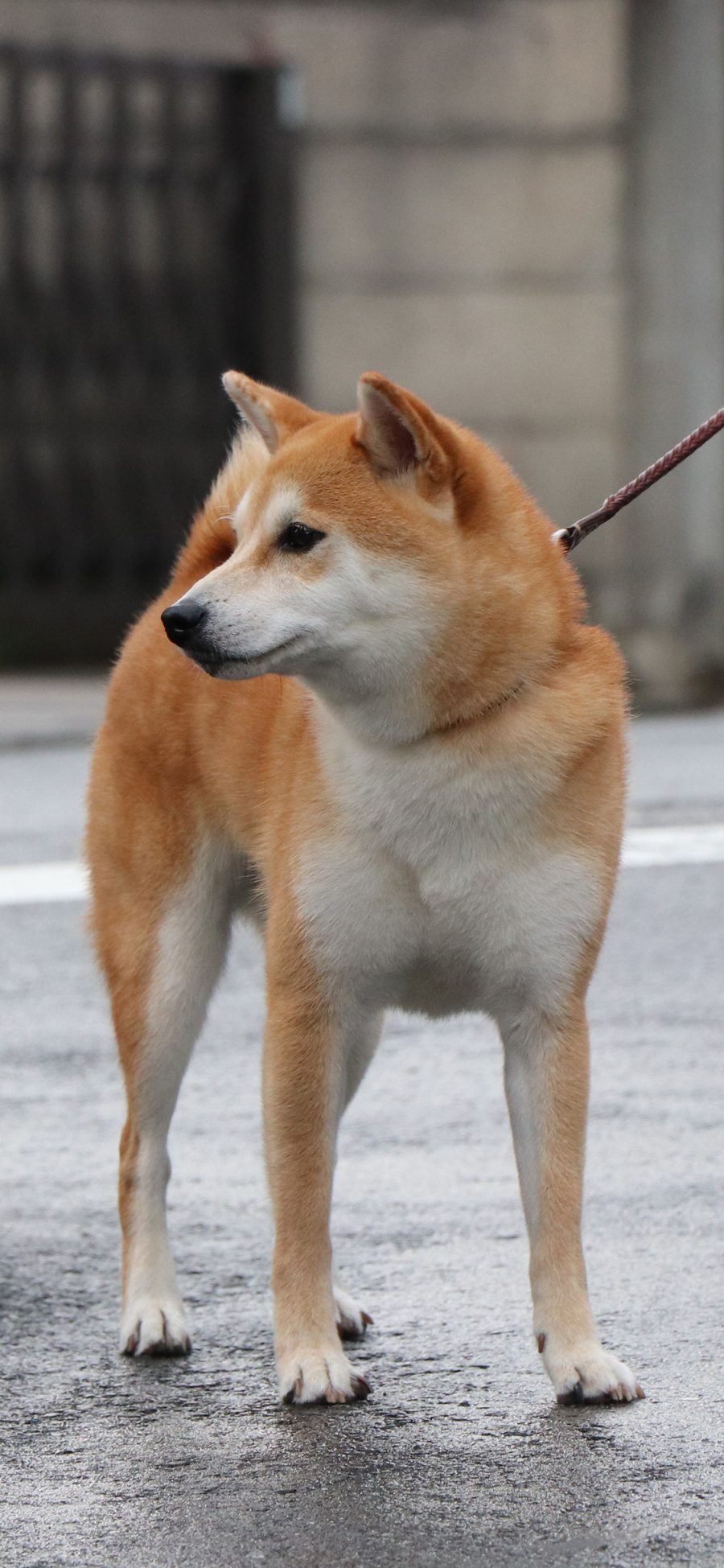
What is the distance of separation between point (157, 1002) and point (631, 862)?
450 cm

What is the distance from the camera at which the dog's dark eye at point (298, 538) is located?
370 centimetres

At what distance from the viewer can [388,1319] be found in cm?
420

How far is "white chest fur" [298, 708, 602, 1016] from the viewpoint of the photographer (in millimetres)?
3715

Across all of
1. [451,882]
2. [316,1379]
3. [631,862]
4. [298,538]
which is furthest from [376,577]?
[631,862]

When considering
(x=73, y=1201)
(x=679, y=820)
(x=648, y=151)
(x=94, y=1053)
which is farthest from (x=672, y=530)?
(x=73, y=1201)

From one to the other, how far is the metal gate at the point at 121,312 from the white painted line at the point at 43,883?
275 inches

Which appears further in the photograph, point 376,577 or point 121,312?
point 121,312

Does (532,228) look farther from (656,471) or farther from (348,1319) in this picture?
(348,1319)

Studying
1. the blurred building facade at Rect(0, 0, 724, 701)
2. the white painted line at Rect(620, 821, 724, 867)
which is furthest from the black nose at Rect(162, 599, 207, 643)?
the blurred building facade at Rect(0, 0, 724, 701)

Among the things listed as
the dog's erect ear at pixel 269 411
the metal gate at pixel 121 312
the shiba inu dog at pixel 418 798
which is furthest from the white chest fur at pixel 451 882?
the metal gate at pixel 121 312

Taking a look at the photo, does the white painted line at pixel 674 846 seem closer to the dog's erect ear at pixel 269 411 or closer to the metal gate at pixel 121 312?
the dog's erect ear at pixel 269 411

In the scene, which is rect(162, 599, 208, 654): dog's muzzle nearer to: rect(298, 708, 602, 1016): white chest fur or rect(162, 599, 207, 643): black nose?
rect(162, 599, 207, 643): black nose

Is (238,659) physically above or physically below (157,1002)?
above

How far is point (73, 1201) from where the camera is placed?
16.0 ft
